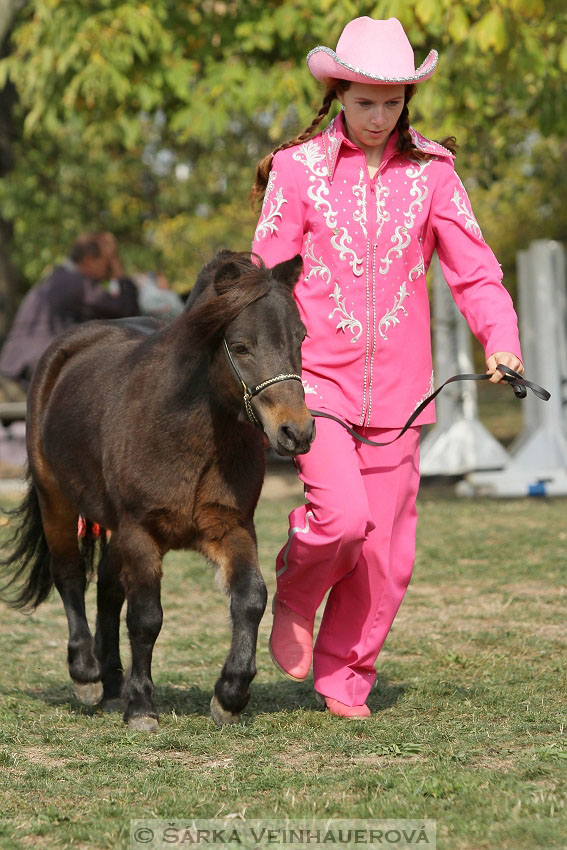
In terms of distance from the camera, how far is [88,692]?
514 centimetres

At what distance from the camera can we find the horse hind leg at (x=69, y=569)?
5.23m

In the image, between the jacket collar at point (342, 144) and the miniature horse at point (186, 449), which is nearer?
the miniature horse at point (186, 449)

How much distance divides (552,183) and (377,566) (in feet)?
56.7

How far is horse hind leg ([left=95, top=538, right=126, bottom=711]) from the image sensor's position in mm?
5363

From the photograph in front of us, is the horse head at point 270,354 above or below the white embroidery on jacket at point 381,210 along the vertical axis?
below

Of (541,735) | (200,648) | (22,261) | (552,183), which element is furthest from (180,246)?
(541,735)

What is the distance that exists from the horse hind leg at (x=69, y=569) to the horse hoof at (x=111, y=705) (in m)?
0.11

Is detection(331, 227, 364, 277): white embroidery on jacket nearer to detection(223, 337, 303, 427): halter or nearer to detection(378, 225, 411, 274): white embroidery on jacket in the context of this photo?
detection(378, 225, 411, 274): white embroidery on jacket

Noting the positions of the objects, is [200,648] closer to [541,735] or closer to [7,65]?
[541,735]

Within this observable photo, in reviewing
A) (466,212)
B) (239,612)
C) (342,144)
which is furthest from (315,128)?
(239,612)

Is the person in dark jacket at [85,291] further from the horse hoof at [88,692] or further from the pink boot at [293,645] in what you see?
the pink boot at [293,645]

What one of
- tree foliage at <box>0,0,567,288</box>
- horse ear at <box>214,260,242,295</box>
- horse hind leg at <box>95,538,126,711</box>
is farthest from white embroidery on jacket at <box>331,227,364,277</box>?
tree foliage at <box>0,0,567,288</box>

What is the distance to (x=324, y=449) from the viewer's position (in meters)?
4.53

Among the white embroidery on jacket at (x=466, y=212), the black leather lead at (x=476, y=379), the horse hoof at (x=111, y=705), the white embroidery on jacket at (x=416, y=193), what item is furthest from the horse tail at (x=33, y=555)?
the white embroidery on jacket at (x=466, y=212)
